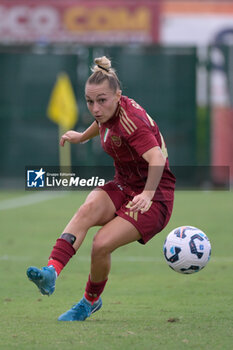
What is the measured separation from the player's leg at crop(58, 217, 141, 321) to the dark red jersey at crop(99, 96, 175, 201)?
13.0 inches

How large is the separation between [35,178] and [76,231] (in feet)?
3.47

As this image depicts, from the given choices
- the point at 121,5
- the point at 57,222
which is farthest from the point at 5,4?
the point at 57,222

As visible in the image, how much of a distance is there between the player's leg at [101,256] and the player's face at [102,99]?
0.78 metres

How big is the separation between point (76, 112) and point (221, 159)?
617 cm

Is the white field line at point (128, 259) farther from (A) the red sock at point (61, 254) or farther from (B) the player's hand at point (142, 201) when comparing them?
(B) the player's hand at point (142, 201)

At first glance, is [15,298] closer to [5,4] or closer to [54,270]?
[54,270]

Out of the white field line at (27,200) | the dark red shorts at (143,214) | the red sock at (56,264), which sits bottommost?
the white field line at (27,200)

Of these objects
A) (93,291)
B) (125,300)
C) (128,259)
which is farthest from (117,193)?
(128,259)

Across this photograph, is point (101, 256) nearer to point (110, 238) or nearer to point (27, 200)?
point (110, 238)

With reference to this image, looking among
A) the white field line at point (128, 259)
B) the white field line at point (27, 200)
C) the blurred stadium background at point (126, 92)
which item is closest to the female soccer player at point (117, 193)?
the white field line at point (128, 259)

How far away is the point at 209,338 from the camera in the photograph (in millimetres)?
5566

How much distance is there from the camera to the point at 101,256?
19.9ft

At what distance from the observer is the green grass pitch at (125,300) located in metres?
5.52

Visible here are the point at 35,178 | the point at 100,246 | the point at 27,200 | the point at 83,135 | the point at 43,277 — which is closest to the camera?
the point at 43,277
